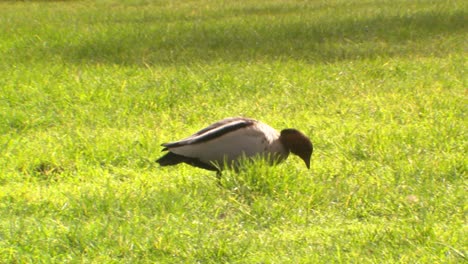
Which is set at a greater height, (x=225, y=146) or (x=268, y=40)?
(x=225, y=146)

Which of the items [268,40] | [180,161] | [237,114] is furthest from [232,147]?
[268,40]

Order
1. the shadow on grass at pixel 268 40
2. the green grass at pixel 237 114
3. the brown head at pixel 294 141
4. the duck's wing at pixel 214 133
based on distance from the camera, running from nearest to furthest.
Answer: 1. the green grass at pixel 237 114
2. the duck's wing at pixel 214 133
3. the brown head at pixel 294 141
4. the shadow on grass at pixel 268 40

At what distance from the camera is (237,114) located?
6.60 meters

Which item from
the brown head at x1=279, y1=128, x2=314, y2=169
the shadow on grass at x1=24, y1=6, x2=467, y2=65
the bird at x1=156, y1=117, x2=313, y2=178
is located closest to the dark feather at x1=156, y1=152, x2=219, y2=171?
the bird at x1=156, y1=117, x2=313, y2=178

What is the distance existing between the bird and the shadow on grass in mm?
4079

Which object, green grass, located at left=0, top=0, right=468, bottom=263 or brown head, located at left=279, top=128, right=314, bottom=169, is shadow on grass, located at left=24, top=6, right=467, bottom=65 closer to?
green grass, located at left=0, top=0, right=468, bottom=263

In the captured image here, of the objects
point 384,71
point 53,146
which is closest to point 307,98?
point 384,71

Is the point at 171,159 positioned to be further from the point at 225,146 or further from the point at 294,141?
the point at 294,141

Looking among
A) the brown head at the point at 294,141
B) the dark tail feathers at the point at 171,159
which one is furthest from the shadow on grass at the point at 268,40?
the dark tail feathers at the point at 171,159

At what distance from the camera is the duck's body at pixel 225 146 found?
4641 millimetres

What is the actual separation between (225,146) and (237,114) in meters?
1.95

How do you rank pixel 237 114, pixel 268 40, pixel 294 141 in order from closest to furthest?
pixel 294 141
pixel 237 114
pixel 268 40

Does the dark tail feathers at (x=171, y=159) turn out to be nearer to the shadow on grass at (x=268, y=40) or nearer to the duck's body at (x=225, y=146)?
the duck's body at (x=225, y=146)

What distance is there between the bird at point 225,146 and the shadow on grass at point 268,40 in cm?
408
